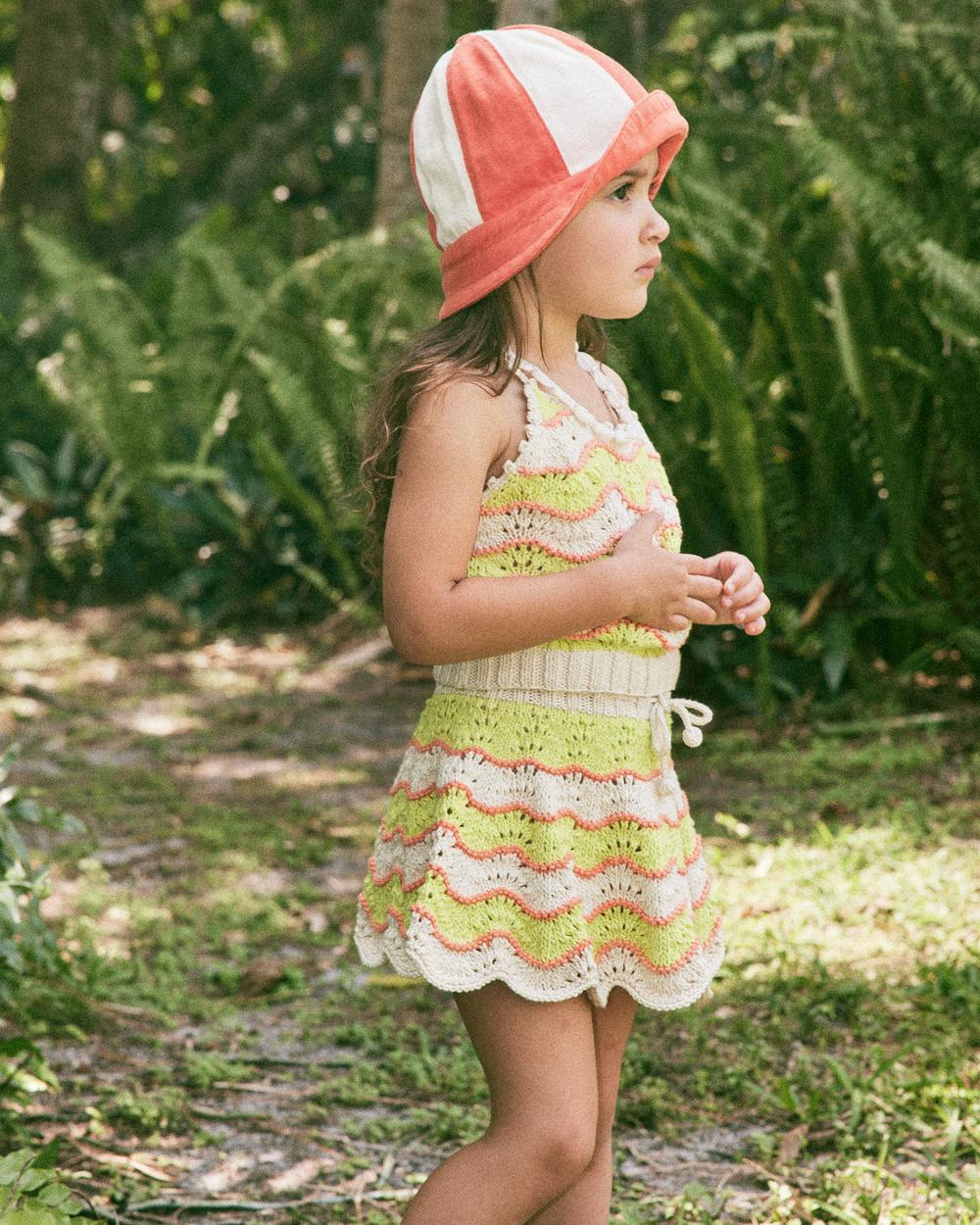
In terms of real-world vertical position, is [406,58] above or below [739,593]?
above

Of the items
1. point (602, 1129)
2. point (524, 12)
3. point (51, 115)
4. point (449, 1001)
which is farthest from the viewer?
point (51, 115)

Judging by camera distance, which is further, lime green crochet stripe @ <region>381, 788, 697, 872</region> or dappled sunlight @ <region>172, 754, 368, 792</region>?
dappled sunlight @ <region>172, 754, 368, 792</region>

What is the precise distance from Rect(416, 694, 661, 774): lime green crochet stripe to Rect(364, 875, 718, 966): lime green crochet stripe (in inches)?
6.1

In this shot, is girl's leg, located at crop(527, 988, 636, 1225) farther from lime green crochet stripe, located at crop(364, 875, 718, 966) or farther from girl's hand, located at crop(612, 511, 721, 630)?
girl's hand, located at crop(612, 511, 721, 630)

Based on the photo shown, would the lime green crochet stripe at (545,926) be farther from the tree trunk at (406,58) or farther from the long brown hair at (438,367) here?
the tree trunk at (406,58)

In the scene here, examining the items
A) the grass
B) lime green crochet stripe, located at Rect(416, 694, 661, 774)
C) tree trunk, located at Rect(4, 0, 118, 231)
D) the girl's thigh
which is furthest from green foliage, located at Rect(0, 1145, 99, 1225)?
tree trunk, located at Rect(4, 0, 118, 231)

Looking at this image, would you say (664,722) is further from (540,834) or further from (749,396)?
(749,396)

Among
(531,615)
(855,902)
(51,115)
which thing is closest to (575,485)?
(531,615)

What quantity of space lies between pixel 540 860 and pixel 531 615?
26 centimetres

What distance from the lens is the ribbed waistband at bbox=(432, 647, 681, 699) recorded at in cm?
162

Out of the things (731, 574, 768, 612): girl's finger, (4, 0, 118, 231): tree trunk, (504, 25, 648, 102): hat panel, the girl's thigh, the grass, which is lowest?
the grass

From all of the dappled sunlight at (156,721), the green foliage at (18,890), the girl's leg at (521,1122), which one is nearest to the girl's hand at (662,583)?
the girl's leg at (521,1122)

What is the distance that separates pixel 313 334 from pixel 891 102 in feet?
7.66

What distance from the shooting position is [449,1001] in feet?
9.37
